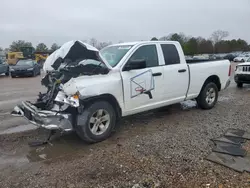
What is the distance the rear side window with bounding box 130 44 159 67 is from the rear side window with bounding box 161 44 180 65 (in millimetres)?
302

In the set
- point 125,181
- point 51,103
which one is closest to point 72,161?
point 125,181

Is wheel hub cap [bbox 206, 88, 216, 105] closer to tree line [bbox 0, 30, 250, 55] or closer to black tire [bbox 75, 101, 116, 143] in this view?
black tire [bbox 75, 101, 116, 143]

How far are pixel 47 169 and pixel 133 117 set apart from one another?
2.98 m

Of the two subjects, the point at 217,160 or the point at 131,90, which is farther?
the point at 131,90

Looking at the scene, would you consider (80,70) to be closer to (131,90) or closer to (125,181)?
(131,90)

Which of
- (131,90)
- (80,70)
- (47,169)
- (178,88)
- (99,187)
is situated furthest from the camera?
(178,88)

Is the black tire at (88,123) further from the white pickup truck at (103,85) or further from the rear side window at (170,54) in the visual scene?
the rear side window at (170,54)

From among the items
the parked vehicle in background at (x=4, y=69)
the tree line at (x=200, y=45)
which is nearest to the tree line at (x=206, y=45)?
the tree line at (x=200, y=45)

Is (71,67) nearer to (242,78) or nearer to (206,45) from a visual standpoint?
(242,78)

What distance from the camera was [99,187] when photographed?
3066 mm

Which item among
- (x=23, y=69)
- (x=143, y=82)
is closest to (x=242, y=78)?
(x=143, y=82)

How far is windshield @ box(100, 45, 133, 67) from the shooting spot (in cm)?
495

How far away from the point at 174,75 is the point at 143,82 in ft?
3.31

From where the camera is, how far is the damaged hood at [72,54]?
14.3 feet
